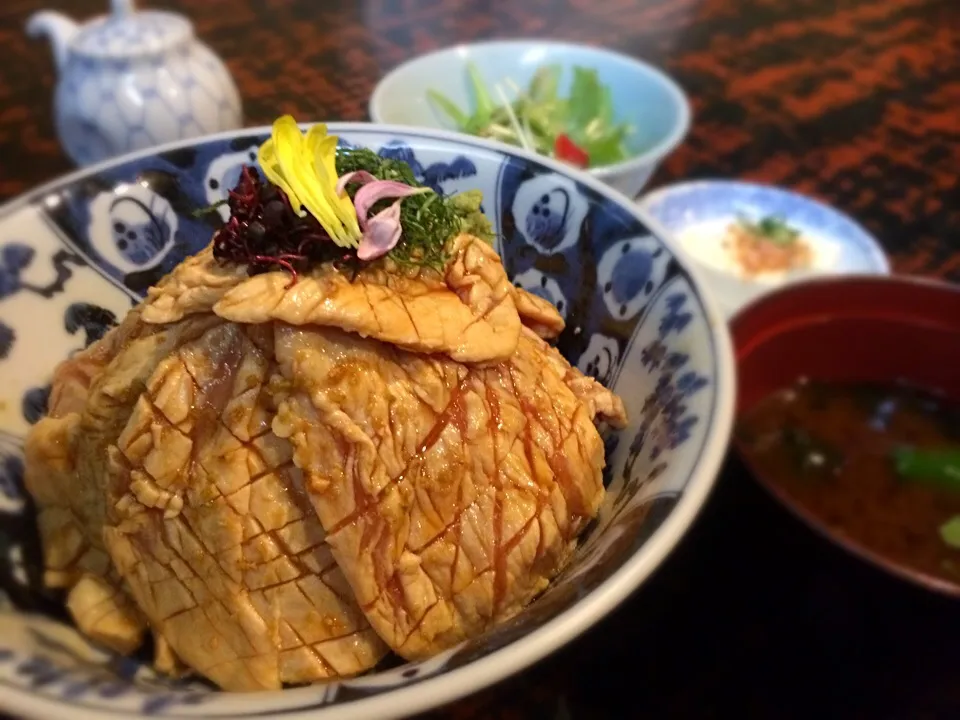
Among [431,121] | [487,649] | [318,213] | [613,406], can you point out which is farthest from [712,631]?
[431,121]

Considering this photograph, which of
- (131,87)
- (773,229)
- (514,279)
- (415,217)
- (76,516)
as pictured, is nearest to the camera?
(415,217)

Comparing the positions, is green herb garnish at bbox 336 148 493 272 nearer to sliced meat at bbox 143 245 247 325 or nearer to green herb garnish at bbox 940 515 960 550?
sliced meat at bbox 143 245 247 325

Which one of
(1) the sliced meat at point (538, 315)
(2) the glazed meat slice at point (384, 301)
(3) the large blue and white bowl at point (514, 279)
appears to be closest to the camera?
(3) the large blue and white bowl at point (514, 279)

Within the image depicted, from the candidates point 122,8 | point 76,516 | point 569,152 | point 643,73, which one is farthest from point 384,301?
point 643,73

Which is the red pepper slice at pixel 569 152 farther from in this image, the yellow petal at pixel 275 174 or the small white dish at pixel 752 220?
the yellow petal at pixel 275 174

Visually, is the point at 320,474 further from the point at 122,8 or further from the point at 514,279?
the point at 122,8

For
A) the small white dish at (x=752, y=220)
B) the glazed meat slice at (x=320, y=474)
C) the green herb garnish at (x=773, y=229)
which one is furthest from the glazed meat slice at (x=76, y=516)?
the green herb garnish at (x=773, y=229)

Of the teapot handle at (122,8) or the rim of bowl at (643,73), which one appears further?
the teapot handle at (122,8)
